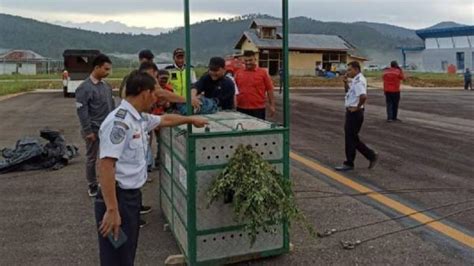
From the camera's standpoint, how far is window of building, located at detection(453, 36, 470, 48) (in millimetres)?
83312

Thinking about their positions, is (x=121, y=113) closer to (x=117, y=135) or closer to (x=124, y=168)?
(x=117, y=135)

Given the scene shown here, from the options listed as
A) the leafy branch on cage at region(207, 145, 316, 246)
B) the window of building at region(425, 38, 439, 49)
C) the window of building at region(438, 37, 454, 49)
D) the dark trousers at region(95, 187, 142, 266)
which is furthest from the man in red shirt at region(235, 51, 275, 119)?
the window of building at region(425, 38, 439, 49)

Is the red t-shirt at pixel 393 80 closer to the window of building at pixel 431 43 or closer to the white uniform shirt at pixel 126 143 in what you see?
the white uniform shirt at pixel 126 143

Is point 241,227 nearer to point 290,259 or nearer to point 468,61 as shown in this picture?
point 290,259

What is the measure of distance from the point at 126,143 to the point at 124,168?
0.57 ft

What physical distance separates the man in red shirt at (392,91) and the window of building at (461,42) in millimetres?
75033

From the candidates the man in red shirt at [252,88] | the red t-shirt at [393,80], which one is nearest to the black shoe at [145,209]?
the man in red shirt at [252,88]

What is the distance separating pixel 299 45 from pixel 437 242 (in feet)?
189

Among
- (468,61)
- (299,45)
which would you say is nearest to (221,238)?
(299,45)

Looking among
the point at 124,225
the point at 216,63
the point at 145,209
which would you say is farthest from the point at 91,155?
the point at 124,225

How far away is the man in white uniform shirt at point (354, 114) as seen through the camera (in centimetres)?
789

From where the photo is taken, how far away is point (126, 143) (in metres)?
3.21

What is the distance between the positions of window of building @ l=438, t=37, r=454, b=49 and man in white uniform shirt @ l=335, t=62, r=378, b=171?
85.9m

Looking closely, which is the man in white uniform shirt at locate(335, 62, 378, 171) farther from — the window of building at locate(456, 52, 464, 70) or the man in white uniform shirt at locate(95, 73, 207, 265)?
the window of building at locate(456, 52, 464, 70)
